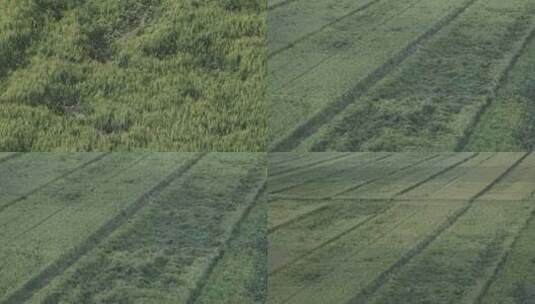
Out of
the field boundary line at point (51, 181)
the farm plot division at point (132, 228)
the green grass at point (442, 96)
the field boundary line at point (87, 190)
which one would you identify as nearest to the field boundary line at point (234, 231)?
the farm plot division at point (132, 228)

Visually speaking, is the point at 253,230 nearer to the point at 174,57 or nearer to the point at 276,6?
the point at 174,57

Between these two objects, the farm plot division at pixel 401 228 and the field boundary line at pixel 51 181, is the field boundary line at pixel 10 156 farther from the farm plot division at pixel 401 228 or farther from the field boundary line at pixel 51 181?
the farm plot division at pixel 401 228

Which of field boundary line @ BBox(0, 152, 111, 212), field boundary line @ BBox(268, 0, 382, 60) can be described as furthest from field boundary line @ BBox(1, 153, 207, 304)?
field boundary line @ BBox(268, 0, 382, 60)

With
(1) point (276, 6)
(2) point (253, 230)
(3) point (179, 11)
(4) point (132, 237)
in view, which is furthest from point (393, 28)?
(4) point (132, 237)

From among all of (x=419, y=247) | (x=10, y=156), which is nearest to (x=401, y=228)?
(x=419, y=247)

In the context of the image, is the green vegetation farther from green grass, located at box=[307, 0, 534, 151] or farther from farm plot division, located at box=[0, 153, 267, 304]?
green grass, located at box=[307, 0, 534, 151]

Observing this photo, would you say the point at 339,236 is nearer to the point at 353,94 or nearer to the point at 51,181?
the point at 353,94
